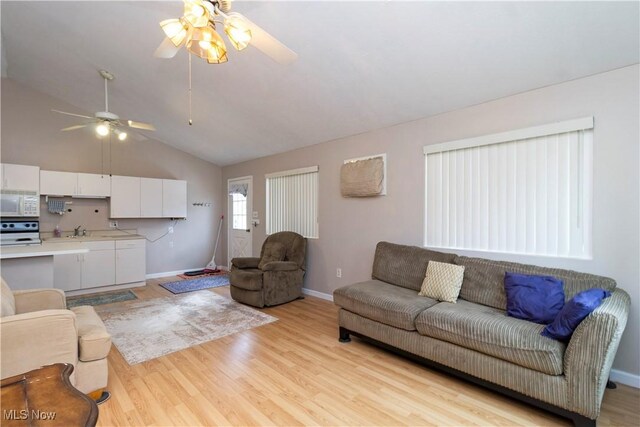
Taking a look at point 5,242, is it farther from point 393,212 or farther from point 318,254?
point 393,212

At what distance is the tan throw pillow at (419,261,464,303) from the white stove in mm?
5249

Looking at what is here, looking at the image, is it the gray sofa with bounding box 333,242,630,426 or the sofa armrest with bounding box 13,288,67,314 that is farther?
the sofa armrest with bounding box 13,288,67,314

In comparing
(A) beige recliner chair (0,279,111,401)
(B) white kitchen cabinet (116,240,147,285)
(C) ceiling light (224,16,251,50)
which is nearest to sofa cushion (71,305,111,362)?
(A) beige recliner chair (0,279,111,401)

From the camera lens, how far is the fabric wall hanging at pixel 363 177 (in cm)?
372

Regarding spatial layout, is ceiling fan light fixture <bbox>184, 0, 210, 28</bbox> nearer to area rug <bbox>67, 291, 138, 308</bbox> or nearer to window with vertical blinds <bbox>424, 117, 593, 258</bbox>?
window with vertical blinds <bbox>424, 117, 593, 258</bbox>

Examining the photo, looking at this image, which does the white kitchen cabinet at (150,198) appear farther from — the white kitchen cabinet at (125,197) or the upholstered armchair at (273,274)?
A: the upholstered armchair at (273,274)

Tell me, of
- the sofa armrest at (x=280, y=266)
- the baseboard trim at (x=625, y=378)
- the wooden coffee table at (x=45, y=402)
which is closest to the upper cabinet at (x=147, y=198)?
the sofa armrest at (x=280, y=266)

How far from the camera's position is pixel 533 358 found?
6.09ft

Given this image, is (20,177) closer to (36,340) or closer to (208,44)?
(36,340)

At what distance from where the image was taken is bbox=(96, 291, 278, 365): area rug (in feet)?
9.46

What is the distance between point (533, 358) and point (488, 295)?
770mm

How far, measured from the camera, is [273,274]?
4.09 m

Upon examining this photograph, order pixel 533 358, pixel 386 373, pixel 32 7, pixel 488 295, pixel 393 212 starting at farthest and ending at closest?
pixel 393 212 → pixel 32 7 → pixel 488 295 → pixel 386 373 → pixel 533 358

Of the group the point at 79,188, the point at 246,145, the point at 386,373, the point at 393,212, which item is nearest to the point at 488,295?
the point at 386,373
